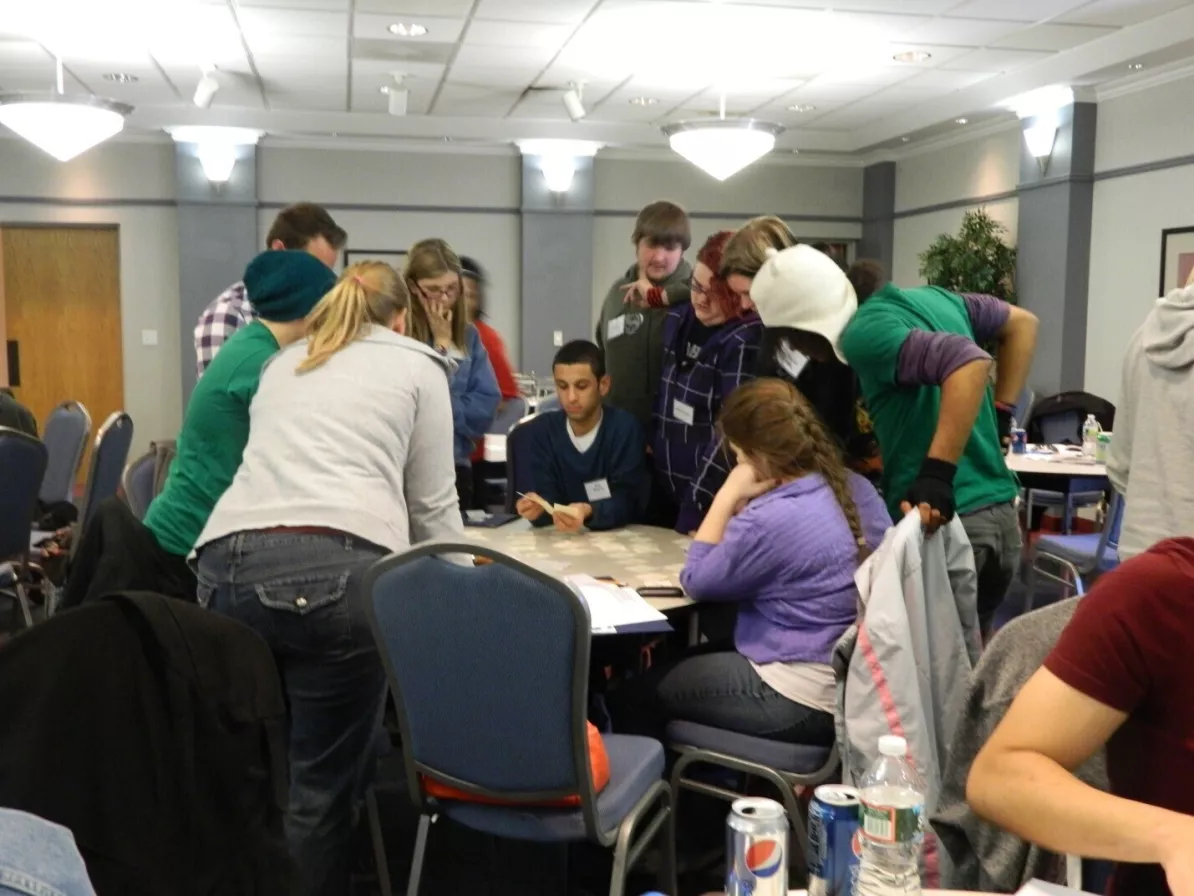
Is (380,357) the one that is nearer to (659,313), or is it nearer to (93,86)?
(659,313)

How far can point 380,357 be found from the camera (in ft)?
7.39

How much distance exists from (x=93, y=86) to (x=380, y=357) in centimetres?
639

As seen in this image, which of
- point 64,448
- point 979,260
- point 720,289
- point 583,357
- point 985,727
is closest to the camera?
point 985,727

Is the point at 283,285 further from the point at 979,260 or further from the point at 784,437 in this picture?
the point at 979,260

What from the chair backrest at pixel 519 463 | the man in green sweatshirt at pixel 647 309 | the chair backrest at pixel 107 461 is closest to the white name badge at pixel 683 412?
the man in green sweatshirt at pixel 647 309

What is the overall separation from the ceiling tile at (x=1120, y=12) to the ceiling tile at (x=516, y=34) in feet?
8.42

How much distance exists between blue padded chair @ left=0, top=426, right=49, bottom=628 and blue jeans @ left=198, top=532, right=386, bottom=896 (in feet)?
6.46

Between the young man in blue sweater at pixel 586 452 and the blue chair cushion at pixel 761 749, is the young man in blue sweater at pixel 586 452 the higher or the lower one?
the higher one

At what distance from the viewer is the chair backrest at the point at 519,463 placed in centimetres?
348

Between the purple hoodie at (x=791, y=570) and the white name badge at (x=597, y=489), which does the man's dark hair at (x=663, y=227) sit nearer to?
the white name badge at (x=597, y=489)

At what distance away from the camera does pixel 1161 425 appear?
244 cm

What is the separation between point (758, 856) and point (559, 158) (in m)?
8.58

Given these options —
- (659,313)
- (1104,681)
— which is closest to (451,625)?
(1104,681)

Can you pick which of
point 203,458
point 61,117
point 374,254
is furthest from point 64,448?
point 374,254
